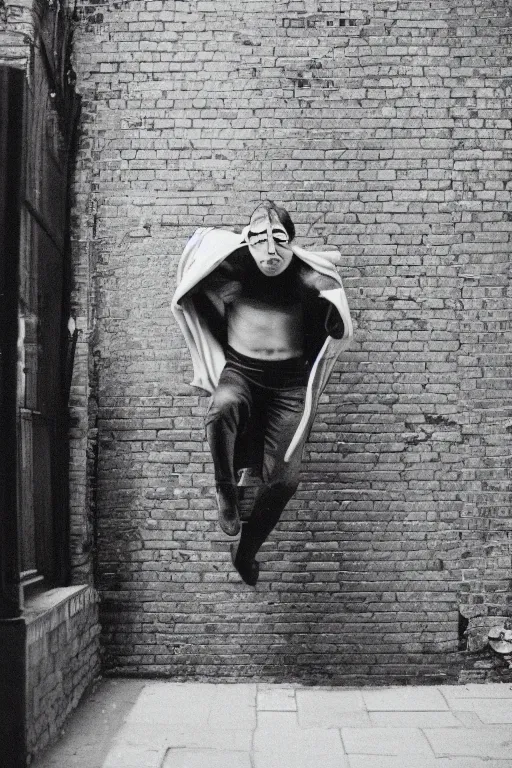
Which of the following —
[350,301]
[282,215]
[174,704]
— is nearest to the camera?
[282,215]

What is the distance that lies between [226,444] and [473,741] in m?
2.01

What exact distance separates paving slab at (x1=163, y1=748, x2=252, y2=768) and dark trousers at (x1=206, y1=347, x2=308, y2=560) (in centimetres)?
114

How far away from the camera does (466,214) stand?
17.4ft

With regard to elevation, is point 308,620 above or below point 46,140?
below

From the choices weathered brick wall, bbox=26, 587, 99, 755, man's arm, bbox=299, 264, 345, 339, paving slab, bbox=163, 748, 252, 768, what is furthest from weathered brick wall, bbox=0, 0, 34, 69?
paving slab, bbox=163, 748, 252, 768

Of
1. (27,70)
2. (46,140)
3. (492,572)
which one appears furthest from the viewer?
(492,572)

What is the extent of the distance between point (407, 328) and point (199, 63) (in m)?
2.27

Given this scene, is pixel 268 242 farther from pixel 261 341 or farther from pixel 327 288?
pixel 261 341

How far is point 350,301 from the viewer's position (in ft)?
17.3

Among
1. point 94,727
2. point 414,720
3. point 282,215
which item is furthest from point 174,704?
point 282,215

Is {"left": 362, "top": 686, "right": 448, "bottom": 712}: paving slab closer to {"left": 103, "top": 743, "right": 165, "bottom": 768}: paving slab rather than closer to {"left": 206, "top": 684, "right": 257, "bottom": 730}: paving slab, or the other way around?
{"left": 206, "top": 684, "right": 257, "bottom": 730}: paving slab

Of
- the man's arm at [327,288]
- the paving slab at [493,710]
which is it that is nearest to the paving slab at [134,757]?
the paving slab at [493,710]

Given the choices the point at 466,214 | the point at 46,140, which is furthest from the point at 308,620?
the point at 46,140

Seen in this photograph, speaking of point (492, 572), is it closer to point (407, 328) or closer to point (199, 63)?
point (407, 328)
